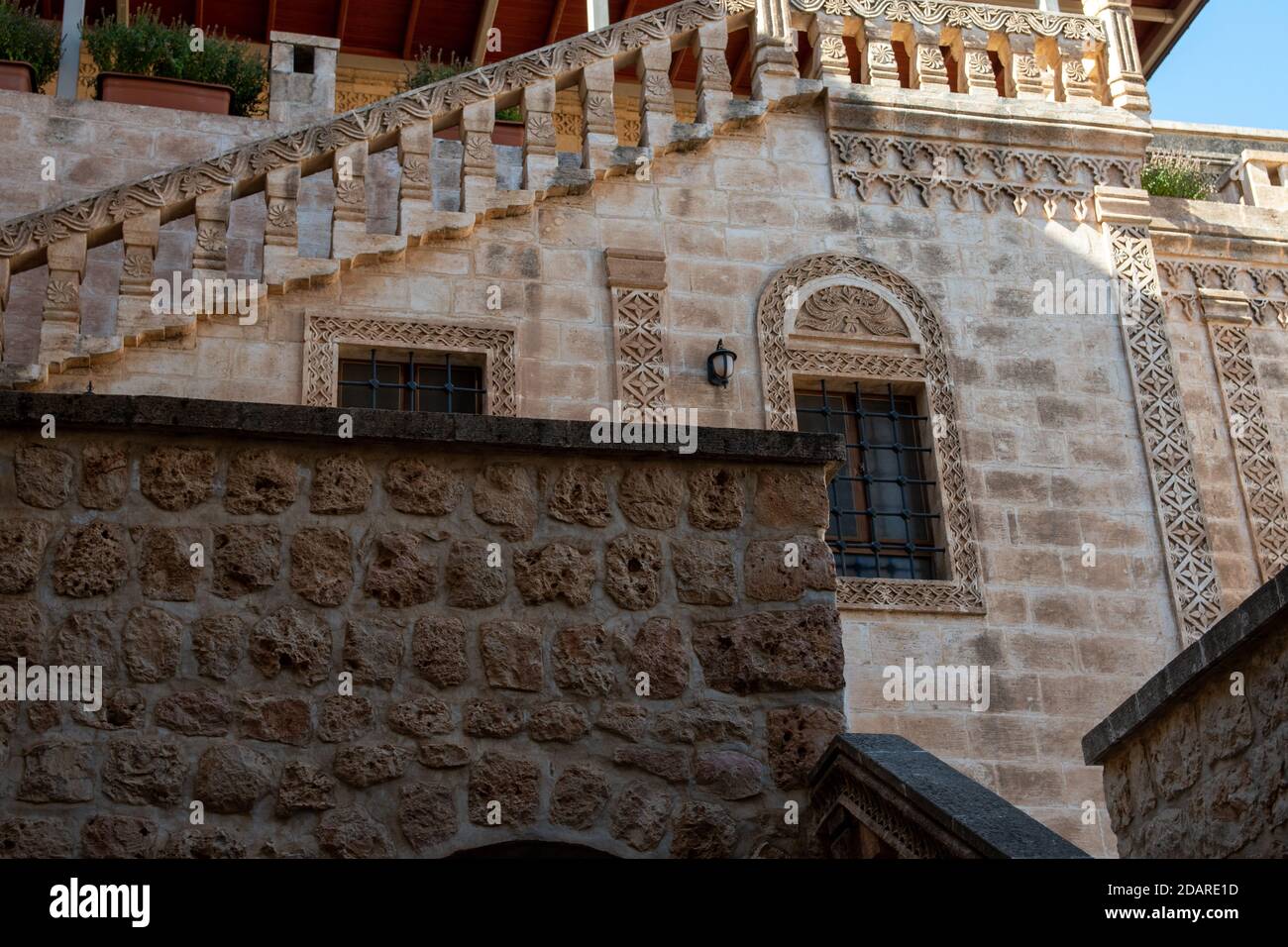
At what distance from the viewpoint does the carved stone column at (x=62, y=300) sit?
988 cm

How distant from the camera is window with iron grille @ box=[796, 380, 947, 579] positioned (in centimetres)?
1131

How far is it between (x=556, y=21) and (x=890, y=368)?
6685mm

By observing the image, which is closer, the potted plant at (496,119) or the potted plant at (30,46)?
the potted plant at (30,46)

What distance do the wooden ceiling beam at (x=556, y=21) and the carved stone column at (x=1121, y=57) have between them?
5239 millimetres

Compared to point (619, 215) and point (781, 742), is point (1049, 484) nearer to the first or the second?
point (619, 215)

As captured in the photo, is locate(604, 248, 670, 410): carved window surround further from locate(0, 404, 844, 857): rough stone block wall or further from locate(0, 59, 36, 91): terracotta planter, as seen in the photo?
locate(0, 404, 844, 857): rough stone block wall

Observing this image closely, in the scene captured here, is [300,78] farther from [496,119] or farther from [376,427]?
[376,427]

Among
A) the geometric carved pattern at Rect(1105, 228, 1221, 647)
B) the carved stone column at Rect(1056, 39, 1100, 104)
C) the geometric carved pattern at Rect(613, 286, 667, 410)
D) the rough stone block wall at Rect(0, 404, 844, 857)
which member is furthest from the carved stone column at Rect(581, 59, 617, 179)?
the rough stone block wall at Rect(0, 404, 844, 857)

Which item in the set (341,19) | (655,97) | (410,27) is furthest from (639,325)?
(341,19)

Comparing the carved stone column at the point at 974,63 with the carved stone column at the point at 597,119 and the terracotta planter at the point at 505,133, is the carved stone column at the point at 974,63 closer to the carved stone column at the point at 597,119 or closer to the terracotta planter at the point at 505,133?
the carved stone column at the point at 597,119

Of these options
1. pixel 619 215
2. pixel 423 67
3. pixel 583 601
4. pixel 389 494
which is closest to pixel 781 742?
pixel 583 601

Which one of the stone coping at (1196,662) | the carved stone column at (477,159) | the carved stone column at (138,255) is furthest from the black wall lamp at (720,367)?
the stone coping at (1196,662)

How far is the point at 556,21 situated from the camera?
55.0 feet

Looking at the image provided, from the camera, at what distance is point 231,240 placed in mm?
11586
